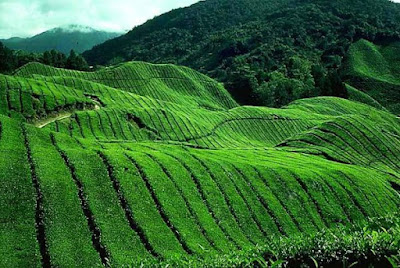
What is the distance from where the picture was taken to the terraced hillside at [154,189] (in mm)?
21953

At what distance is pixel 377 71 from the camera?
174 meters

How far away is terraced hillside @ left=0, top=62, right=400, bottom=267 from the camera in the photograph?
22.0m

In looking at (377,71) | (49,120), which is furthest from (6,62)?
(377,71)

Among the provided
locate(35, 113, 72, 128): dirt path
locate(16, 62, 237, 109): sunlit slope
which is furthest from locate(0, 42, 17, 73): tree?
locate(35, 113, 72, 128): dirt path

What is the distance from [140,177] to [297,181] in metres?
15.4

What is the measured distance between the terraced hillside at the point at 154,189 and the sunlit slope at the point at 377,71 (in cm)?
9457

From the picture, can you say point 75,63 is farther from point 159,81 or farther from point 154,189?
point 154,189

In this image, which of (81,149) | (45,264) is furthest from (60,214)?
(81,149)

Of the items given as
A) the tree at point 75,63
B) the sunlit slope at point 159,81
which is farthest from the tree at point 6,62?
the tree at point 75,63

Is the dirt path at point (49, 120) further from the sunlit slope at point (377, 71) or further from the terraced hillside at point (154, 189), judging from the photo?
the sunlit slope at point (377, 71)

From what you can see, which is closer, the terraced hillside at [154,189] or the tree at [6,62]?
the terraced hillside at [154,189]

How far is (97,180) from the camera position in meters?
26.5

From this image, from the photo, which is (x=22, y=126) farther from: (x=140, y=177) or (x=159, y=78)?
(x=159, y=78)

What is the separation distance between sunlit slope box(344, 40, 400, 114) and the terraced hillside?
94.6 metres
